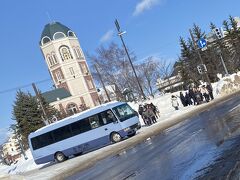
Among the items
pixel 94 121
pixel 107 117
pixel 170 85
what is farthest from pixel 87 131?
pixel 170 85

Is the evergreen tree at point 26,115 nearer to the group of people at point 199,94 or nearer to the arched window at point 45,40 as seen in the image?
the group of people at point 199,94

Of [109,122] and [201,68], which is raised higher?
[201,68]

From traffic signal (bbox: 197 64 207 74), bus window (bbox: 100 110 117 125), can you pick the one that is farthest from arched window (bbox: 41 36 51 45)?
bus window (bbox: 100 110 117 125)

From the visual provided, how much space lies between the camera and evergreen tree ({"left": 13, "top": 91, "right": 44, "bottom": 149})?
72.6 metres

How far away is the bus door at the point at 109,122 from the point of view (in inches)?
1177

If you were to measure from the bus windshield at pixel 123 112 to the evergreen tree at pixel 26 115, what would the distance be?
140 feet

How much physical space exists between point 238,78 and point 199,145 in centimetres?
3912

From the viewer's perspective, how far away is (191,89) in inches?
1644

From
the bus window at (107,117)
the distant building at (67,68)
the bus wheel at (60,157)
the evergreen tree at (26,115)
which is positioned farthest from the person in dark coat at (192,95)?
the distant building at (67,68)

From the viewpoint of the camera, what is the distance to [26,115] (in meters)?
72.8

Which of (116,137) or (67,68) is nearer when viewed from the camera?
(116,137)

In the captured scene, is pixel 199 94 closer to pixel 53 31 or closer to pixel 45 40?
pixel 45 40

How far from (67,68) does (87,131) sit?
8154cm

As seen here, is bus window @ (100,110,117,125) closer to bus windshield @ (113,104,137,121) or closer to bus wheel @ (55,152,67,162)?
bus windshield @ (113,104,137,121)
